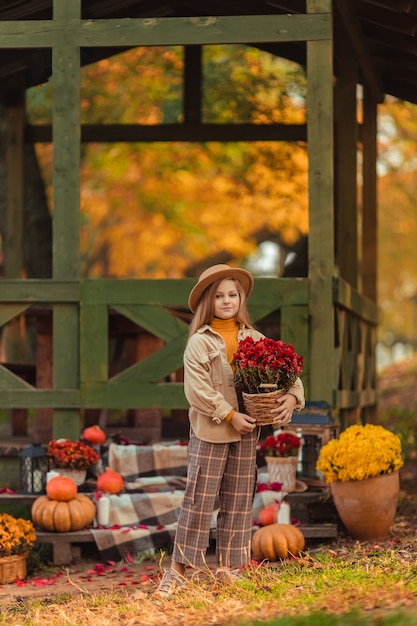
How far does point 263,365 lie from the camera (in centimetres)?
612

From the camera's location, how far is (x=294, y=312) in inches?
337

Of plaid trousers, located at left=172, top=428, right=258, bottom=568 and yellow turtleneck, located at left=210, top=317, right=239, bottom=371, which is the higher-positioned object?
yellow turtleneck, located at left=210, top=317, right=239, bottom=371

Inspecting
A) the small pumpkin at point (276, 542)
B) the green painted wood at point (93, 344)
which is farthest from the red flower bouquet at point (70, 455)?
the small pumpkin at point (276, 542)

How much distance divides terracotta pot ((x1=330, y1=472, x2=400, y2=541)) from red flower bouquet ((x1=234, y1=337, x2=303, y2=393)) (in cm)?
172

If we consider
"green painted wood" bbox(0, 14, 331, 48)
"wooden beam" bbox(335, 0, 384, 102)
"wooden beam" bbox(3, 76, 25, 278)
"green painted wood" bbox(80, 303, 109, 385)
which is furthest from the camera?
"wooden beam" bbox(3, 76, 25, 278)

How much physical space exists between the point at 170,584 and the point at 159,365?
8.91 ft

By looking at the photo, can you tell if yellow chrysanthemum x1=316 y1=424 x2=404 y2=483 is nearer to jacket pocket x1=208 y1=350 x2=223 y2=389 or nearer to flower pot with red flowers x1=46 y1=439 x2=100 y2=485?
jacket pocket x1=208 y1=350 x2=223 y2=389

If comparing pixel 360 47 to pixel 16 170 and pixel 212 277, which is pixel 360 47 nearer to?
pixel 16 170

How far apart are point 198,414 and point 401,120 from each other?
14.6 metres

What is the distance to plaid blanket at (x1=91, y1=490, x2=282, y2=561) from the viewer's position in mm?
8125

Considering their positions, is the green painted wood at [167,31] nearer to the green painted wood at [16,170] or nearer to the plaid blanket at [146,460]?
the plaid blanket at [146,460]

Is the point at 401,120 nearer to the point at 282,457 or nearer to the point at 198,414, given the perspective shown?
the point at 282,457

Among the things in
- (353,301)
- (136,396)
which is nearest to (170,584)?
(136,396)

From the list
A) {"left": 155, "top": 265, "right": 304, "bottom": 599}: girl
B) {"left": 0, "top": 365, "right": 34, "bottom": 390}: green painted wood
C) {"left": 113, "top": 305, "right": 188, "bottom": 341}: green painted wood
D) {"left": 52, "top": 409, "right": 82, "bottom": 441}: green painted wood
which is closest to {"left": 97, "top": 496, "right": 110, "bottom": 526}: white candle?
{"left": 52, "top": 409, "right": 82, "bottom": 441}: green painted wood
